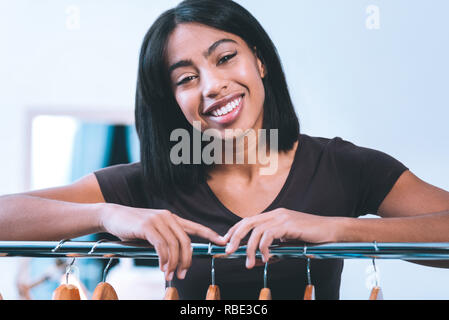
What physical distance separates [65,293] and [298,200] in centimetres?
57

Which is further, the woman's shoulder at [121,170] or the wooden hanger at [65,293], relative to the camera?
the woman's shoulder at [121,170]

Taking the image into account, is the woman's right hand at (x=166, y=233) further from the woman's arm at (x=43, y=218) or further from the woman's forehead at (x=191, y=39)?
the woman's forehead at (x=191, y=39)

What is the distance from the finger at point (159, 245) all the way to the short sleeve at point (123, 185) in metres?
0.44

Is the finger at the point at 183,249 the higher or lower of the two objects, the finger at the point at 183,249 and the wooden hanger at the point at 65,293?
the higher

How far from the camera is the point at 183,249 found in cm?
71

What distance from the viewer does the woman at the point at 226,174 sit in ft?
3.36

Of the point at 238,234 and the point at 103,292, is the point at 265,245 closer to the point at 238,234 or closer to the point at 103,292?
the point at 238,234

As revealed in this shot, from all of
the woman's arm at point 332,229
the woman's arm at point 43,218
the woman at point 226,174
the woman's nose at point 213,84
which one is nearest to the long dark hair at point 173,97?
the woman at point 226,174

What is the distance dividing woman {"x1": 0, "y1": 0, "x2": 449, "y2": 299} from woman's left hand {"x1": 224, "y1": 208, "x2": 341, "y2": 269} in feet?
0.68

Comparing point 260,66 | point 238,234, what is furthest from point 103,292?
point 260,66

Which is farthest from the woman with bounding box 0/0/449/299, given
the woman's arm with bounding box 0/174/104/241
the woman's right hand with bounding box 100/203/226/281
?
the woman's right hand with bounding box 100/203/226/281

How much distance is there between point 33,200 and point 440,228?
735mm
